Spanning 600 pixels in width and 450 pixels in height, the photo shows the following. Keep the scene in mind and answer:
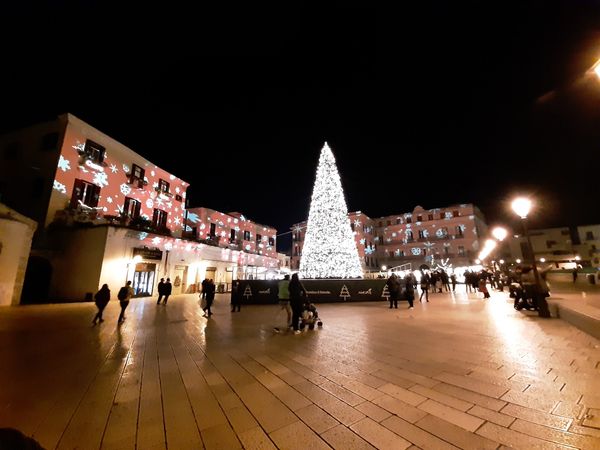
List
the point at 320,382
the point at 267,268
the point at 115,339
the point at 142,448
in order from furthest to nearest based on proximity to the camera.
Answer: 1. the point at 267,268
2. the point at 115,339
3. the point at 320,382
4. the point at 142,448

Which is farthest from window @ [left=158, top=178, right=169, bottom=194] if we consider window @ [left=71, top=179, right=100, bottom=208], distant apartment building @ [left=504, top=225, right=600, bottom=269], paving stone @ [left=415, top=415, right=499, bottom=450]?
distant apartment building @ [left=504, top=225, right=600, bottom=269]

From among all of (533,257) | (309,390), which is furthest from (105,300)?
(533,257)

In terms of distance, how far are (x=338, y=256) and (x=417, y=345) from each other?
11018 millimetres

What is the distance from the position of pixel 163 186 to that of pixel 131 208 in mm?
4177

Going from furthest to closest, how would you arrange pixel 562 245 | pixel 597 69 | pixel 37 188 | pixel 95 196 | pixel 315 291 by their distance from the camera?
pixel 562 245
pixel 95 196
pixel 37 188
pixel 315 291
pixel 597 69

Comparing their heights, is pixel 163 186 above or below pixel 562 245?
above

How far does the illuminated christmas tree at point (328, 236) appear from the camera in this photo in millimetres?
16656

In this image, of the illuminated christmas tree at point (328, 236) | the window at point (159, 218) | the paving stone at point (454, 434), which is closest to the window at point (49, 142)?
the window at point (159, 218)

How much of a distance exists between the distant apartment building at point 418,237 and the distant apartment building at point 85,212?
23.3 m

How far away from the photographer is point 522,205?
9.12m

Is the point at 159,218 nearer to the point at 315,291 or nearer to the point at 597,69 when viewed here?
the point at 315,291

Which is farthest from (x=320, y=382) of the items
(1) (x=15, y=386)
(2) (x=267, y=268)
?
(2) (x=267, y=268)

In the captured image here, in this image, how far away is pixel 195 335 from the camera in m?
7.14

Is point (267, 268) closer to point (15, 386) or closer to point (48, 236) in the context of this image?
point (48, 236)
